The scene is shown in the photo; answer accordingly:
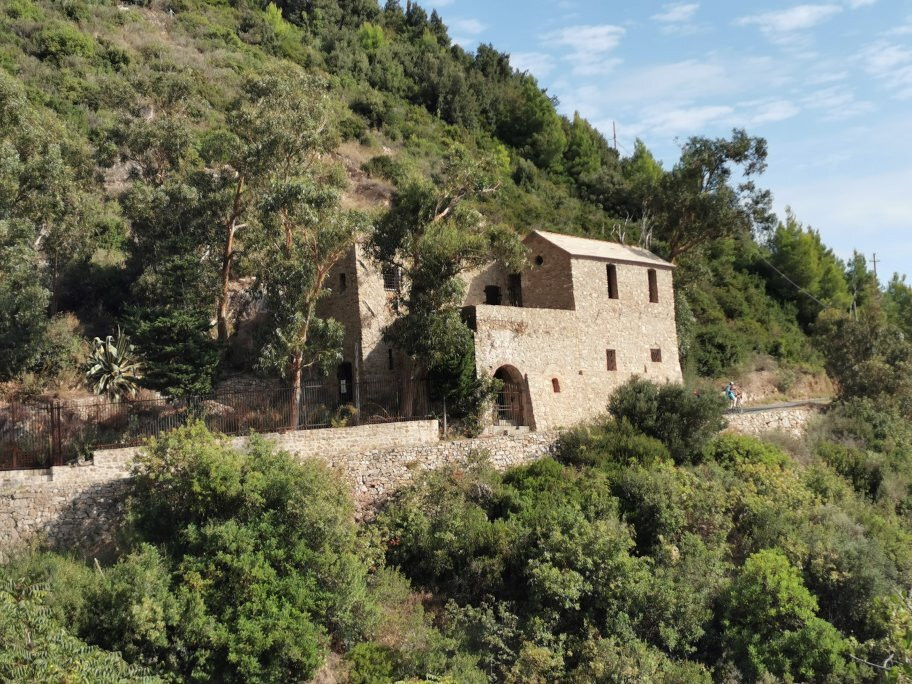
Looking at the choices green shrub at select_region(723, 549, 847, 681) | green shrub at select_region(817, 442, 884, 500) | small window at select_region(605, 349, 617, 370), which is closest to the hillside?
small window at select_region(605, 349, 617, 370)

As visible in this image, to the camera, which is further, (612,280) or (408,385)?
(612,280)

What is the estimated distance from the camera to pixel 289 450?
18875 mm

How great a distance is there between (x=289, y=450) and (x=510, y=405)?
→ 7.84 m

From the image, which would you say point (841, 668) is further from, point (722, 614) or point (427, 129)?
point (427, 129)

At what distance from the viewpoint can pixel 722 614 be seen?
17.8 meters

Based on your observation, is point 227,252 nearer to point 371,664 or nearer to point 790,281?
point 371,664

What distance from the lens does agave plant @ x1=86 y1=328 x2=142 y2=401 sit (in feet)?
68.4

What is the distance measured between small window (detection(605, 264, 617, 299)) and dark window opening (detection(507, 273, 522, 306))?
3.16 metres

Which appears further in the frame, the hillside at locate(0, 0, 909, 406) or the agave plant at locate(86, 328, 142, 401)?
the hillside at locate(0, 0, 909, 406)

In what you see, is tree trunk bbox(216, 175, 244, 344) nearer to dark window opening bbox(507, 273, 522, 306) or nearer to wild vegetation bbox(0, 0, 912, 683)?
wild vegetation bbox(0, 0, 912, 683)

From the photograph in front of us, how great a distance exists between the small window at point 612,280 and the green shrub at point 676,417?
17.5 feet

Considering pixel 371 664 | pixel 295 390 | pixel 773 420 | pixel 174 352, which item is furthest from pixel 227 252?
pixel 773 420

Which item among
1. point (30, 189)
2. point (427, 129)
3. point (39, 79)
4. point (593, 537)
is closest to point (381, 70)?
point (427, 129)

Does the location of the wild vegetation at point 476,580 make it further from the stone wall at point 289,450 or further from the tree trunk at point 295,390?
the tree trunk at point 295,390
